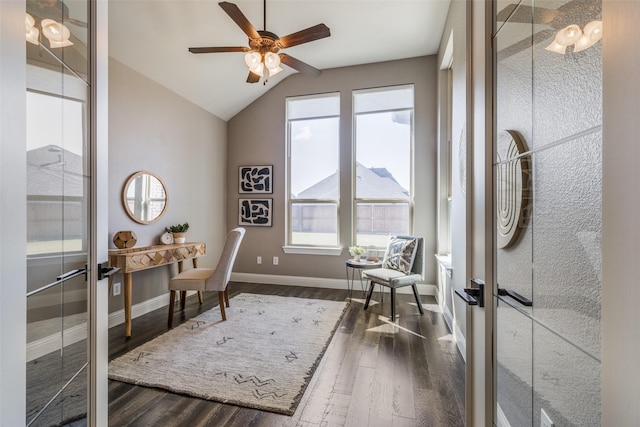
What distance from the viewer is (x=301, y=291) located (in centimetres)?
423

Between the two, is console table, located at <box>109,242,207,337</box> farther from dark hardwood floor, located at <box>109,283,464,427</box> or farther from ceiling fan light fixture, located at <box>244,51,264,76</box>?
ceiling fan light fixture, located at <box>244,51,264,76</box>

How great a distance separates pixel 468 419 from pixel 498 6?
5.29ft

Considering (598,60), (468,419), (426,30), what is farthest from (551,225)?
(426,30)

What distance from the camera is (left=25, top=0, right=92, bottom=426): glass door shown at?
863mm

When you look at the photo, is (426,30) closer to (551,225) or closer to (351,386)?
(551,225)

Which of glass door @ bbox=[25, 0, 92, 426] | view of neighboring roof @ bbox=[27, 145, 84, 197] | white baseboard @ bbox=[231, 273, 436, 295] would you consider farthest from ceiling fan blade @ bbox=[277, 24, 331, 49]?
white baseboard @ bbox=[231, 273, 436, 295]

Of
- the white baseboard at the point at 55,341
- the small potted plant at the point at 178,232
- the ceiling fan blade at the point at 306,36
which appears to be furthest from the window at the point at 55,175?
the small potted plant at the point at 178,232

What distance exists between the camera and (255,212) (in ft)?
15.7

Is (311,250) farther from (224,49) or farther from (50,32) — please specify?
(50,32)

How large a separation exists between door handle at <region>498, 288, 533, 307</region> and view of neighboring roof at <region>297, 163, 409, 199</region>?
11.0 feet

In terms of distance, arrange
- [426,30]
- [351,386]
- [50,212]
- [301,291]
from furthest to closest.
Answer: [301,291]
[426,30]
[351,386]
[50,212]

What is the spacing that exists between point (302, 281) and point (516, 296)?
3.85 meters

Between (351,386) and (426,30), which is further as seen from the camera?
(426,30)

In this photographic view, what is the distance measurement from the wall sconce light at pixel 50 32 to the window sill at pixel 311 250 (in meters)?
3.71
